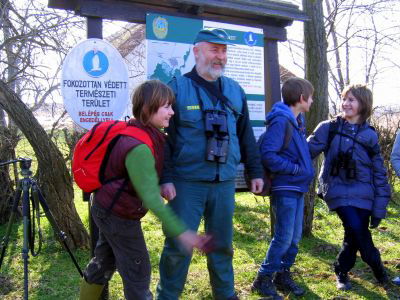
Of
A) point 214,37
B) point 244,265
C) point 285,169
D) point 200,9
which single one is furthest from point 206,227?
point 200,9

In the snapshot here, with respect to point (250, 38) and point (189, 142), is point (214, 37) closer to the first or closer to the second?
point (189, 142)

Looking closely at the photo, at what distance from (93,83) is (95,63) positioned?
0.16 m

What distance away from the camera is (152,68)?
3.89 meters

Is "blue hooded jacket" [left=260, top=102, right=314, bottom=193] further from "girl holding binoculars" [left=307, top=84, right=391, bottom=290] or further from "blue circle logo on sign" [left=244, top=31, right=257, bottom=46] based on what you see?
"blue circle logo on sign" [left=244, top=31, right=257, bottom=46]

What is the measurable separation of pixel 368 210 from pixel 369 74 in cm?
1333

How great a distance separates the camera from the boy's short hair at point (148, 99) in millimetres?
2674

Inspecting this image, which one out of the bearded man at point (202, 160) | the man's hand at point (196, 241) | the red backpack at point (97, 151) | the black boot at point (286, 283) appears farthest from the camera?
the black boot at point (286, 283)

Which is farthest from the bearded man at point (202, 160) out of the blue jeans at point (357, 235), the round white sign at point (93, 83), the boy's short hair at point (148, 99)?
the blue jeans at point (357, 235)

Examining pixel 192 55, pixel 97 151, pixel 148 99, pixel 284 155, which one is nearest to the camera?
pixel 97 151

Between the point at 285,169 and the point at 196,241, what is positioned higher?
the point at 285,169

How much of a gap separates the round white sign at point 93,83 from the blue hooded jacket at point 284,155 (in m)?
1.21

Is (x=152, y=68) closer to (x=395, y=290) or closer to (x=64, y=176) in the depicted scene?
(x=64, y=176)

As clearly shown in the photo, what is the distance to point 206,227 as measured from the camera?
3229mm

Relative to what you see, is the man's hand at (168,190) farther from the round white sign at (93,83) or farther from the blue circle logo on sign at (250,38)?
the blue circle logo on sign at (250,38)
